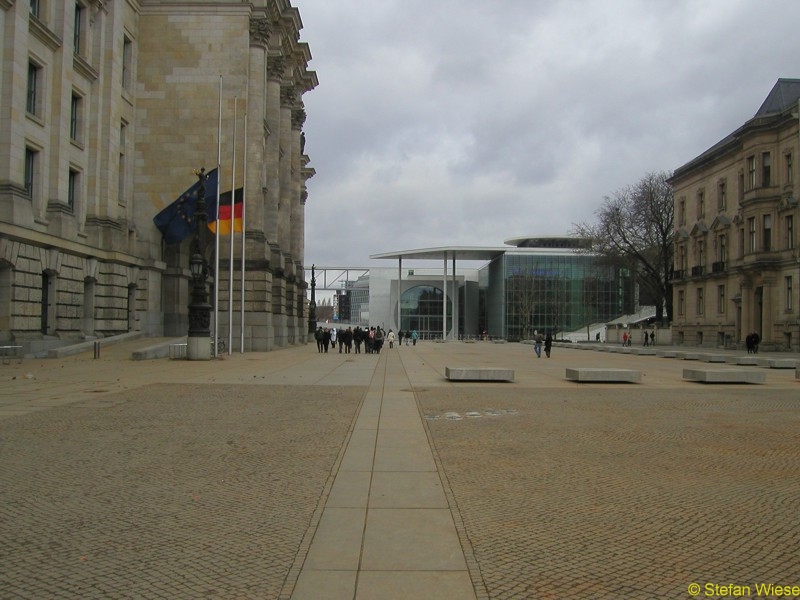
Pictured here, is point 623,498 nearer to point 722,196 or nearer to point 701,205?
point 722,196

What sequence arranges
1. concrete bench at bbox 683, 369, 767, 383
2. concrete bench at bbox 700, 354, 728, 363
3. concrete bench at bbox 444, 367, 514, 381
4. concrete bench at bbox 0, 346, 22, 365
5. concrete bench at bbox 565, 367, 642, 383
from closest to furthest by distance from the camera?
concrete bench at bbox 444, 367, 514, 381
concrete bench at bbox 565, 367, 642, 383
concrete bench at bbox 683, 369, 767, 383
concrete bench at bbox 0, 346, 22, 365
concrete bench at bbox 700, 354, 728, 363

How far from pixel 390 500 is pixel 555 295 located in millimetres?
106971

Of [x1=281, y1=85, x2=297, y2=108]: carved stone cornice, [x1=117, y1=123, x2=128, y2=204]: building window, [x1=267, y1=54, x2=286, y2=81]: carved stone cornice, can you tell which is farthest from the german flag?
[x1=281, y1=85, x2=297, y2=108]: carved stone cornice

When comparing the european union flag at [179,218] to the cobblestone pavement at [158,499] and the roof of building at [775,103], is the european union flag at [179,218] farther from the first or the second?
the roof of building at [775,103]

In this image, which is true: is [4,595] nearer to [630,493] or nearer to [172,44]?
[630,493]

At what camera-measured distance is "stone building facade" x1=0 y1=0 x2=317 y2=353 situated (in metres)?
32.1

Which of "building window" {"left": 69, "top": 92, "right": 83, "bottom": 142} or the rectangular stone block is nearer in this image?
the rectangular stone block

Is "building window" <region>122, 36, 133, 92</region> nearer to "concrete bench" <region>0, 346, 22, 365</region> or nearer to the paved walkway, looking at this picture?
"concrete bench" <region>0, 346, 22, 365</region>

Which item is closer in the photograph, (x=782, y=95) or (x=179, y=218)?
(x=179, y=218)

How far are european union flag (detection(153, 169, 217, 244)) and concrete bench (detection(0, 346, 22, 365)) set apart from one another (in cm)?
1736

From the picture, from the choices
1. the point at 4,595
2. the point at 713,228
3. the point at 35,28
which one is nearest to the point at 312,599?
the point at 4,595

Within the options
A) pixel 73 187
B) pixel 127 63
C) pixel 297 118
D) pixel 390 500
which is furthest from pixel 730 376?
pixel 297 118

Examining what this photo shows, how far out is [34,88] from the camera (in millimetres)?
34594

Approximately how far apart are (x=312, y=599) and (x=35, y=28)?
35.8 m
